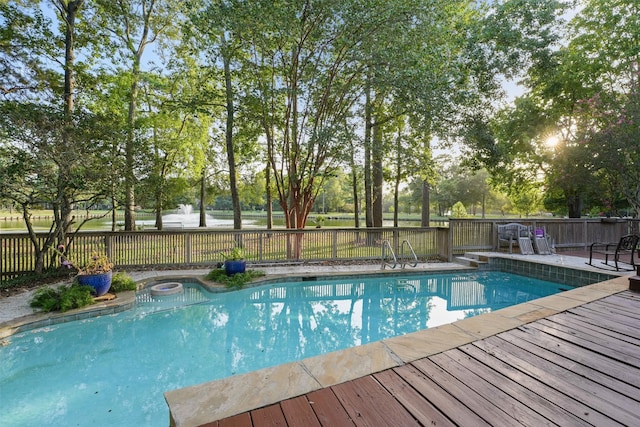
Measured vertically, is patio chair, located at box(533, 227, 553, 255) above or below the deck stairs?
above

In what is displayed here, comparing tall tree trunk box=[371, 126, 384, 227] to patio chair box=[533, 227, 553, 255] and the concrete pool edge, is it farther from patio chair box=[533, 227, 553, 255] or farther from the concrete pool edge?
the concrete pool edge

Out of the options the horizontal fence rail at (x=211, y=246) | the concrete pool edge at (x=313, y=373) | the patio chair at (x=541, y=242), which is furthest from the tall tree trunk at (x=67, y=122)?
the patio chair at (x=541, y=242)

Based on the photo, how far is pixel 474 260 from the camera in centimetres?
802

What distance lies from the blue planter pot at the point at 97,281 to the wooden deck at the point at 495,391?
4.53m

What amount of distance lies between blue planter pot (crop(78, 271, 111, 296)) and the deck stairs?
7.97m

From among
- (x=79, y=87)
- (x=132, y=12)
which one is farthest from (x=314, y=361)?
(x=132, y=12)

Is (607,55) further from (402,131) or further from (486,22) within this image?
(402,131)

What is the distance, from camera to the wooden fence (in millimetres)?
6496

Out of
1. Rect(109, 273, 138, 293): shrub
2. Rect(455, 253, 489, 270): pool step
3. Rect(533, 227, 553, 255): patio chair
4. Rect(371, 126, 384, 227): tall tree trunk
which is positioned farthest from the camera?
Rect(371, 126, 384, 227): tall tree trunk

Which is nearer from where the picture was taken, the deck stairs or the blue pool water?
the blue pool water

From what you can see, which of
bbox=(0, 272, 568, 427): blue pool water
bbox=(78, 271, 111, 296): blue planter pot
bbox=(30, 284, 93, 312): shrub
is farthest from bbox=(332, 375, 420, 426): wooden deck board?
bbox=(78, 271, 111, 296): blue planter pot

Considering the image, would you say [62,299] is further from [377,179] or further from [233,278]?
[377,179]

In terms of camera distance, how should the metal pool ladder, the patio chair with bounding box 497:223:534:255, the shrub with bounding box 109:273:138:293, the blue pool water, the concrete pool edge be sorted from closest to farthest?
the concrete pool edge → the blue pool water → the shrub with bounding box 109:273:138:293 → the metal pool ladder → the patio chair with bounding box 497:223:534:255

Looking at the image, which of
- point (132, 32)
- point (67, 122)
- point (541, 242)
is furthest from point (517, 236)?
point (132, 32)
